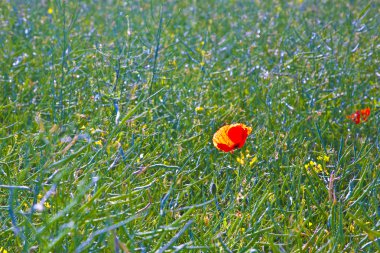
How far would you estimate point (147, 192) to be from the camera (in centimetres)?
204

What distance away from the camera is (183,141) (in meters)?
2.28

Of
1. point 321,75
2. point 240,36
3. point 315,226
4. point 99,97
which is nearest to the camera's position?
point 315,226

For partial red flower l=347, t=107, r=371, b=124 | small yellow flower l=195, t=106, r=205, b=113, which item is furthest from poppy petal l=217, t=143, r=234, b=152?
partial red flower l=347, t=107, r=371, b=124

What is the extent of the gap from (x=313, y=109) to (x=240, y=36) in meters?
1.08

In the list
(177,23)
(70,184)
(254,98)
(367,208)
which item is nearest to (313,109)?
(254,98)

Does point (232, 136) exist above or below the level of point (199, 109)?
above

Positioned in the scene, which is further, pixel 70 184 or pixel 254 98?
pixel 254 98

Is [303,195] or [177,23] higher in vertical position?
[303,195]

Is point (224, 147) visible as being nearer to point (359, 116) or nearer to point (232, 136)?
point (232, 136)

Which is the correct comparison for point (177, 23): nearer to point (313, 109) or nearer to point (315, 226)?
point (313, 109)

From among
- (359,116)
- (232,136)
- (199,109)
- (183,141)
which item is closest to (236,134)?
(232,136)

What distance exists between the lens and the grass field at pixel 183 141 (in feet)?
5.43

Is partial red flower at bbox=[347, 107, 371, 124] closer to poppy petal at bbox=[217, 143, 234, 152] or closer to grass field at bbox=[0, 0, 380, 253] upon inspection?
grass field at bbox=[0, 0, 380, 253]

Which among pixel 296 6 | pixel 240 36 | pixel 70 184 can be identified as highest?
pixel 70 184
